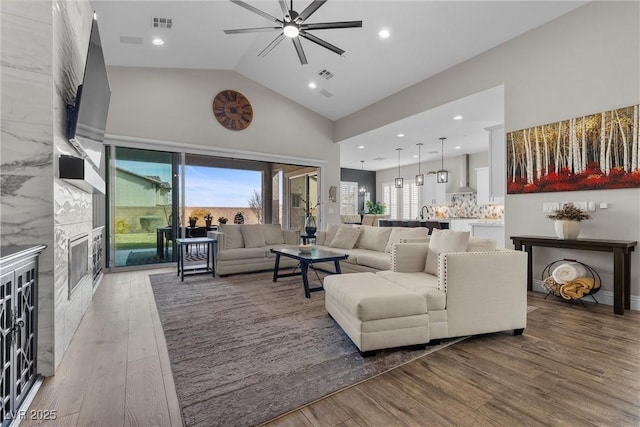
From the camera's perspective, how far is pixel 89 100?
96.2 inches

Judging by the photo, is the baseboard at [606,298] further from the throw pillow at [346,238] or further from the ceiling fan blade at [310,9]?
the ceiling fan blade at [310,9]

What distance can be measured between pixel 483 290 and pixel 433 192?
26.2 feet

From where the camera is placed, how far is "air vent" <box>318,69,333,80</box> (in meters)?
5.73

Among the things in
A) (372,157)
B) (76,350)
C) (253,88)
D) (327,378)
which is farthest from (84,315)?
(372,157)

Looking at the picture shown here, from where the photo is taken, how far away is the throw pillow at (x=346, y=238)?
521 centimetres

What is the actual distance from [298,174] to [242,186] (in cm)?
169

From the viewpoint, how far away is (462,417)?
4.94 ft

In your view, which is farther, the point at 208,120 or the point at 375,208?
the point at 375,208

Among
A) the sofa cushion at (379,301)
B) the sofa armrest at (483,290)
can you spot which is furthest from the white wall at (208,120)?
the sofa armrest at (483,290)

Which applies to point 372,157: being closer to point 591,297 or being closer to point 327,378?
point 591,297

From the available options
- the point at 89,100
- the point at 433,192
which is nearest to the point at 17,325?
the point at 89,100

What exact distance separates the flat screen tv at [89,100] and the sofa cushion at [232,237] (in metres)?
2.48

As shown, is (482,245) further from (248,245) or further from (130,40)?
(130,40)

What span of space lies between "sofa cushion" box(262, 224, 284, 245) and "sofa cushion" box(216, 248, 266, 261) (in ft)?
1.62
